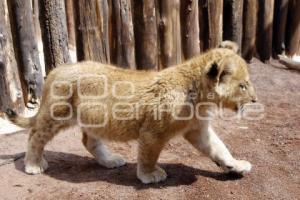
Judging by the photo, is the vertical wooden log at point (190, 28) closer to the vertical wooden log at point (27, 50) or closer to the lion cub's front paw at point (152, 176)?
the vertical wooden log at point (27, 50)

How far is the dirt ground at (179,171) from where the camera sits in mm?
4566

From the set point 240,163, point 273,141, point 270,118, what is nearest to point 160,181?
point 240,163

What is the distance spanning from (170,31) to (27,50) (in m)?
2.13

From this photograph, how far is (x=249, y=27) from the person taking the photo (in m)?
8.41

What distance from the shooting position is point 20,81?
650 centimetres

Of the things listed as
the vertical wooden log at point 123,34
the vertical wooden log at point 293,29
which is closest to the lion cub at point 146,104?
the vertical wooden log at point 123,34

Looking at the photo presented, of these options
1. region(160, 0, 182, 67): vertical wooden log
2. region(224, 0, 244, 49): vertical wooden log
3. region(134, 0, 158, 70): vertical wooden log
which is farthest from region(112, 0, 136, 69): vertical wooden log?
region(224, 0, 244, 49): vertical wooden log

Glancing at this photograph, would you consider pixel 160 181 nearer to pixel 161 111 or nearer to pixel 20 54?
pixel 161 111

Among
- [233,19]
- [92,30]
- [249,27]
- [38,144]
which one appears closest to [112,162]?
[38,144]

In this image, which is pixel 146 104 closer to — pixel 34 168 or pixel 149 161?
pixel 149 161

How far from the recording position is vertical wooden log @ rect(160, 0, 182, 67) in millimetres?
7188

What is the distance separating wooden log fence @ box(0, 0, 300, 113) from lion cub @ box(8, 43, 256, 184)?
1.49 metres

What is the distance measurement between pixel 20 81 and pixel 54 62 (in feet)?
1.72

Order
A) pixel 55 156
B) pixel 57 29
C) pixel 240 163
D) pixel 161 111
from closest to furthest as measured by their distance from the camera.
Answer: pixel 161 111, pixel 240 163, pixel 55 156, pixel 57 29
